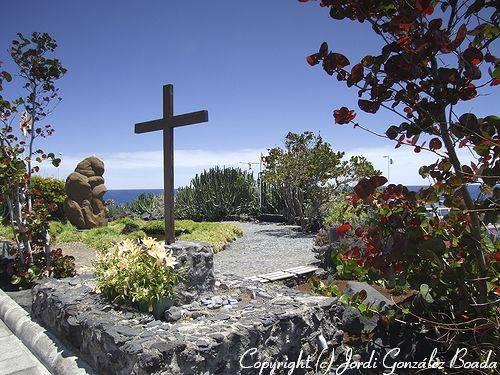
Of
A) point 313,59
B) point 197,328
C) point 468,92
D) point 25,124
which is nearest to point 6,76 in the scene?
point 25,124

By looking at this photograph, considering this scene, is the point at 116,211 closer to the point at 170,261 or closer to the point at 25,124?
the point at 25,124

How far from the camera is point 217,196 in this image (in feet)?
56.4

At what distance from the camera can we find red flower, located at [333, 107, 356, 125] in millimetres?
2240

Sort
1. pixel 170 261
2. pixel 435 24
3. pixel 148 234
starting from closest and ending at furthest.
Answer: pixel 435 24, pixel 170 261, pixel 148 234

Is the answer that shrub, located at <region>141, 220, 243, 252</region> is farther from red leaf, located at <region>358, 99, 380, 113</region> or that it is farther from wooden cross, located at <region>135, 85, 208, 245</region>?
red leaf, located at <region>358, 99, 380, 113</region>

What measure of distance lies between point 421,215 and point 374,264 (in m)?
0.56

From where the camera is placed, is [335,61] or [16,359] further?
[16,359]

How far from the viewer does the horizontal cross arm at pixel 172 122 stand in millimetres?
4355

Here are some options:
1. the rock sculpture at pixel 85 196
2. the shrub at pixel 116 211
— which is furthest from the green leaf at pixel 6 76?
the shrub at pixel 116 211

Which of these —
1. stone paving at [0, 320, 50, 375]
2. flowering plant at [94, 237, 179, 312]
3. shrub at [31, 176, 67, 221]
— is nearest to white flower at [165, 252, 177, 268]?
flowering plant at [94, 237, 179, 312]

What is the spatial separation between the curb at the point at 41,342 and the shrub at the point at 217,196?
12.1m

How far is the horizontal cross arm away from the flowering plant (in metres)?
→ 1.36

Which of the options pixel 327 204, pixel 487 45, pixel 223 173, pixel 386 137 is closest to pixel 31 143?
pixel 386 137

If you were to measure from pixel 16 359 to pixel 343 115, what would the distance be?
141 inches
